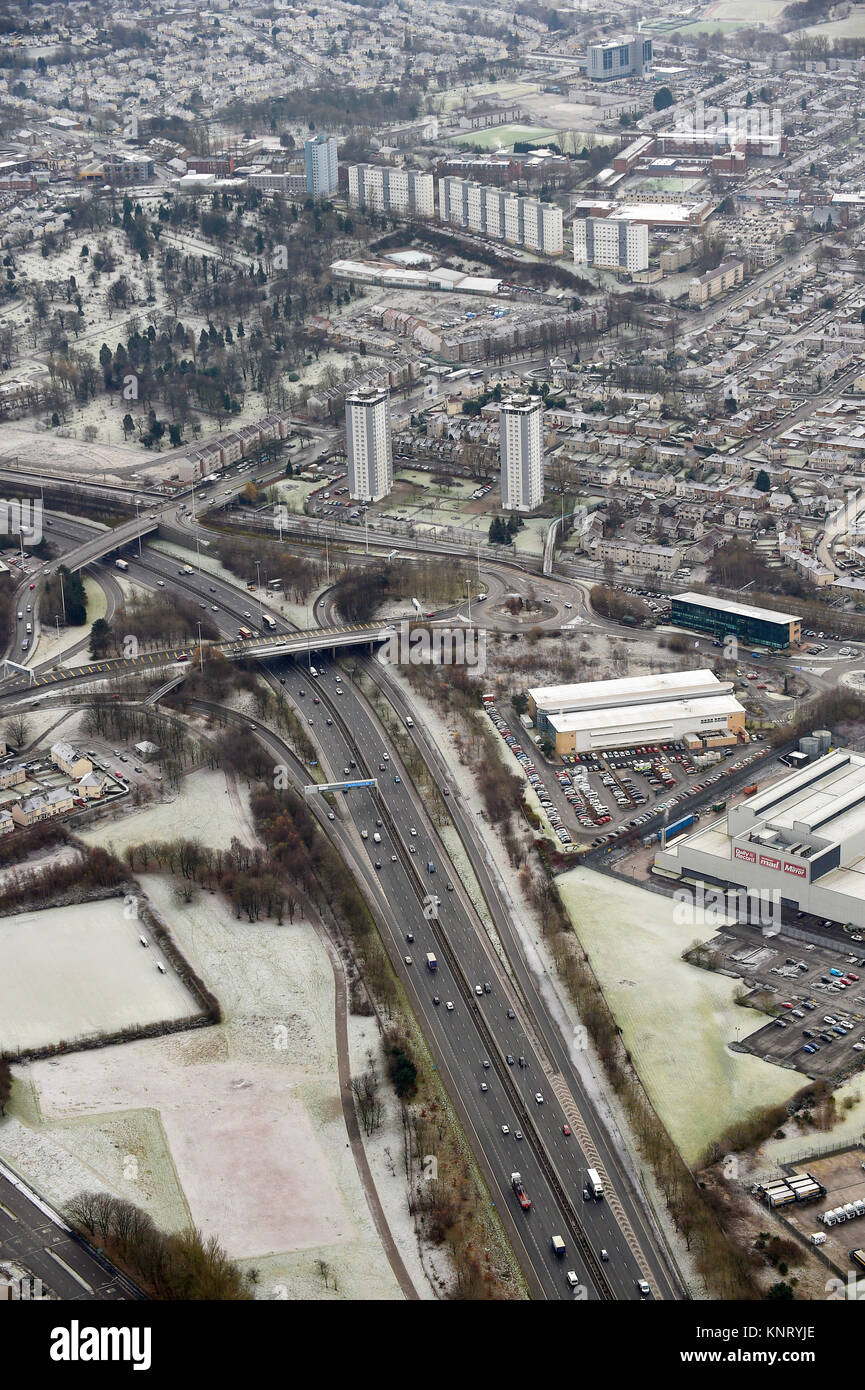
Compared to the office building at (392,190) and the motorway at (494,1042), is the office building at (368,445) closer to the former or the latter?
the motorway at (494,1042)

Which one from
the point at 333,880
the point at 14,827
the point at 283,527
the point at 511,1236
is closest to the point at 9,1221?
the point at 511,1236

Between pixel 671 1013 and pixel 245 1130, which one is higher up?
pixel 245 1130

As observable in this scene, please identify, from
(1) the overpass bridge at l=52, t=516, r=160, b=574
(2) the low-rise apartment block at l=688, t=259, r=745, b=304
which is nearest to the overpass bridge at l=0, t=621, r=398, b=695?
(1) the overpass bridge at l=52, t=516, r=160, b=574

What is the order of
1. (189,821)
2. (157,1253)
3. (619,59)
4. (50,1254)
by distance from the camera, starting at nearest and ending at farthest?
(157,1253) → (50,1254) → (189,821) → (619,59)

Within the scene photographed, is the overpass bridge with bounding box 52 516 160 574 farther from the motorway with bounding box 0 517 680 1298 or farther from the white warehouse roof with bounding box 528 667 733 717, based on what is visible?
the white warehouse roof with bounding box 528 667 733 717

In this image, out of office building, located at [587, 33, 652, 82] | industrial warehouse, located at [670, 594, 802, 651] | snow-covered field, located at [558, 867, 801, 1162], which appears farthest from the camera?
office building, located at [587, 33, 652, 82]

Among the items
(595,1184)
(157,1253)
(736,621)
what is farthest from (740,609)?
(157,1253)

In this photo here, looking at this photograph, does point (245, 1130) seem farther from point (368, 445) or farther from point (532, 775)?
point (368, 445)
